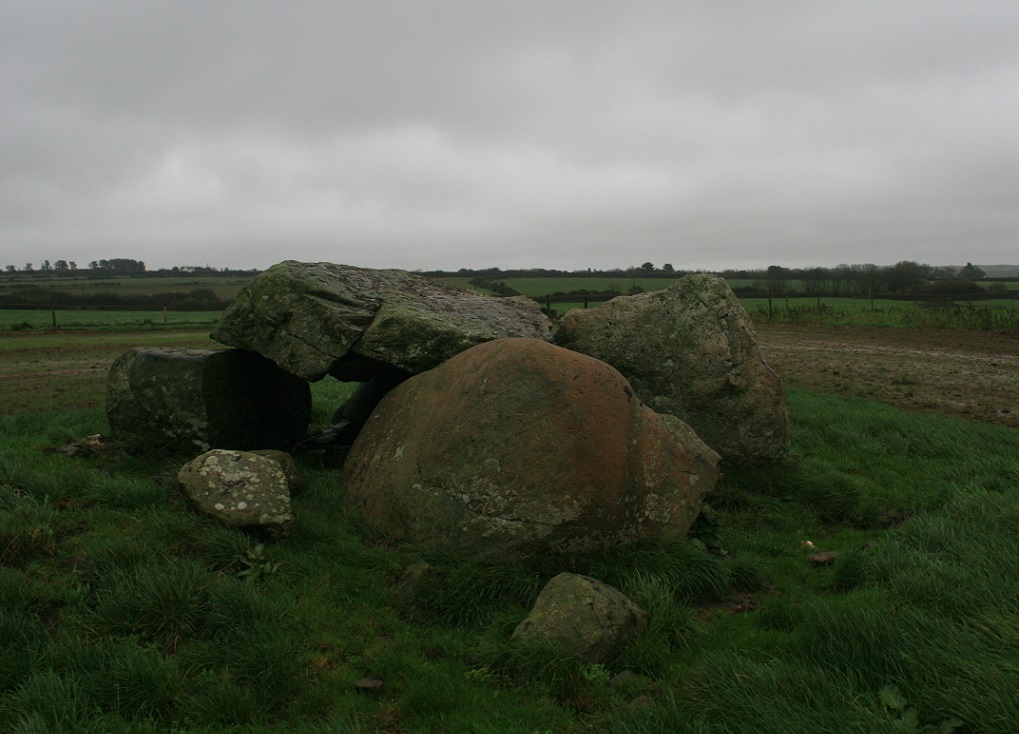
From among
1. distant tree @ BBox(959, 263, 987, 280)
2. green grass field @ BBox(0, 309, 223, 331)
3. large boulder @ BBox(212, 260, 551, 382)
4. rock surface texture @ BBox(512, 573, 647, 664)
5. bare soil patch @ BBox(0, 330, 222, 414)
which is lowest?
rock surface texture @ BBox(512, 573, 647, 664)

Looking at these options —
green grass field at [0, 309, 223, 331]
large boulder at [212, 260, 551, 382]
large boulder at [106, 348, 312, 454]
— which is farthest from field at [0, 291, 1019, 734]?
green grass field at [0, 309, 223, 331]

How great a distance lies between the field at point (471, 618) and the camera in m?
3.71

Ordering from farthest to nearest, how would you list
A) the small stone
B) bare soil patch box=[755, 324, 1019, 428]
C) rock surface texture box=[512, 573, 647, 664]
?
bare soil patch box=[755, 324, 1019, 428]
the small stone
rock surface texture box=[512, 573, 647, 664]

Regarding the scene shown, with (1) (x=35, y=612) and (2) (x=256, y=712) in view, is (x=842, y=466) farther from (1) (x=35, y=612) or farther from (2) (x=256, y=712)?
(1) (x=35, y=612)

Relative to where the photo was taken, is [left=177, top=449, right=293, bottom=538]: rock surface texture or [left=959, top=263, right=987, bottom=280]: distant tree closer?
[left=177, top=449, right=293, bottom=538]: rock surface texture

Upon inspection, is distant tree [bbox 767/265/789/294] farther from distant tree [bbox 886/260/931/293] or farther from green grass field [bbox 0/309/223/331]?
green grass field [bbox 0/309/223/331]

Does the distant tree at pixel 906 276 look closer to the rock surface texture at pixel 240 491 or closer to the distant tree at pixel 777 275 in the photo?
the distant tree at pixel 777 275

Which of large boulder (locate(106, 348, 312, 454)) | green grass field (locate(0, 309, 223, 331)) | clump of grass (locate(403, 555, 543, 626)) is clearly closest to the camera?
clump of grass (locate(403, 555, 543, 626))

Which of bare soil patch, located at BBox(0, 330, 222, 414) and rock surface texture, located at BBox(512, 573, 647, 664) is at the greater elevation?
bare soil patch, located at BBox(0, 330, 222, 414)

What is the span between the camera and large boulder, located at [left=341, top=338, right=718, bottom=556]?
211 inches

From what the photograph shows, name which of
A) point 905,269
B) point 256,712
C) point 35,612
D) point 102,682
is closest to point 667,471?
point 256,712

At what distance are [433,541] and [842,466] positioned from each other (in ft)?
19.0

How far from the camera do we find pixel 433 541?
554 centimetres

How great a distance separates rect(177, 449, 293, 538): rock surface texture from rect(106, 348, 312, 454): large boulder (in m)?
1.60
